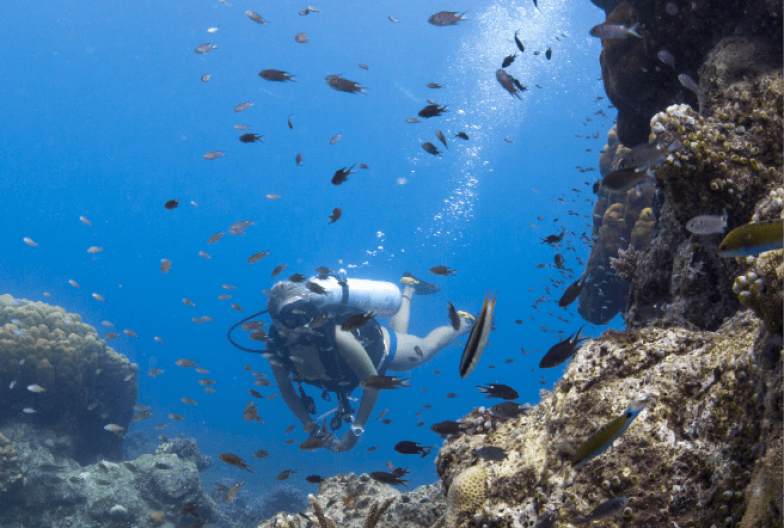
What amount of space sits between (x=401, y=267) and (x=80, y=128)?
7898 centimetres

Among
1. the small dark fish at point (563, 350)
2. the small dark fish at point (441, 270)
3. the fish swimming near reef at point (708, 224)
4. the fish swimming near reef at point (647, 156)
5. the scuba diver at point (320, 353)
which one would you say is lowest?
the scuba diver at point (320, 353)

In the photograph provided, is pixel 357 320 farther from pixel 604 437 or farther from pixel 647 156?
pixel 604 437

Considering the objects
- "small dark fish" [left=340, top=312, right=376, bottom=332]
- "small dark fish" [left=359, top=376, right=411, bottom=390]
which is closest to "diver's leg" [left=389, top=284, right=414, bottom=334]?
"small dark fish" [left=340, top=312, right=376, bottom=332]

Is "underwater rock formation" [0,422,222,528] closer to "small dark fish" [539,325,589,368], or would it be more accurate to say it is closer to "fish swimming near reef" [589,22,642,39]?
"small dark fish" [539,325,589,368]

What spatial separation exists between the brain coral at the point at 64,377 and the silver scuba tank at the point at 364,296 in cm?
714

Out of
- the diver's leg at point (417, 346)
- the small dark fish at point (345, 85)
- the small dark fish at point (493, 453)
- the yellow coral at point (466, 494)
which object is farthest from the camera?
the diver's leg at point (417, 346)

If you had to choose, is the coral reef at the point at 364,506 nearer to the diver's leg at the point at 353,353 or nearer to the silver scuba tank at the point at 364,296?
the diver's leg at the point at 353,353

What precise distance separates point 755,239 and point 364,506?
15.1ft

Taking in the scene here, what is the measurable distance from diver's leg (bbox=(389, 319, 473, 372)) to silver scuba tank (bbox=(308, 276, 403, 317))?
1.09 meters

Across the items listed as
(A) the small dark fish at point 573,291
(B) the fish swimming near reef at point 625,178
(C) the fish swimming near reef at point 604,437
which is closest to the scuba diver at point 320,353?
(A) the small dark fish at point 573,291

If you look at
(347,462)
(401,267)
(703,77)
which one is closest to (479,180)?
(401,267)

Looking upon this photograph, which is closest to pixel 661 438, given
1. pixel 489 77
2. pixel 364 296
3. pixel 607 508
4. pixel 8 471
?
pixel 607 508

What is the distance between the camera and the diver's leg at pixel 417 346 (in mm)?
10705

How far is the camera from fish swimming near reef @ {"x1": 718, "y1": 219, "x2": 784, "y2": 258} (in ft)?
4.51
